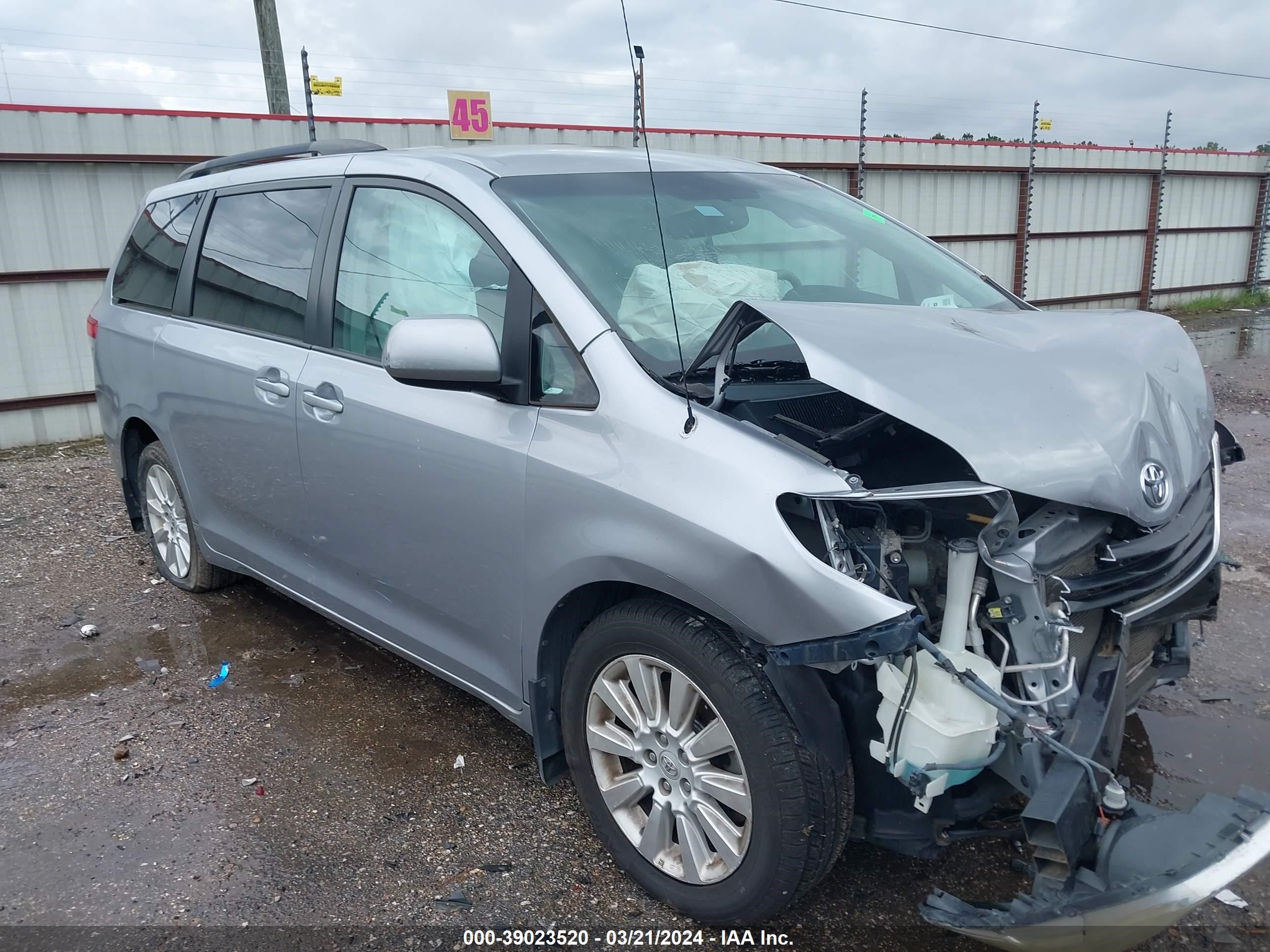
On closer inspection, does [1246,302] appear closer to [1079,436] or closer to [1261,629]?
[1261,629]

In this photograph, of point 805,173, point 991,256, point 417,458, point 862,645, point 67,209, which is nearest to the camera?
point 862,645

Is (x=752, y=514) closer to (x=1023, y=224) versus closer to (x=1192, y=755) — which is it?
(x=1192, y=755)

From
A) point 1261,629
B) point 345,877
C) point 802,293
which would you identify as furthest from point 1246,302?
point 345,877

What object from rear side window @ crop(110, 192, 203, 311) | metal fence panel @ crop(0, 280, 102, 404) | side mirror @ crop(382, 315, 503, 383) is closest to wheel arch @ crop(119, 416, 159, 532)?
rear side window @ crop(110, 192, 203, 311)

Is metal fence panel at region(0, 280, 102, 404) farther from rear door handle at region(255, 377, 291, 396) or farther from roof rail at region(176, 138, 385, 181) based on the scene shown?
rear door handle at region(255, 377, 291, 396)

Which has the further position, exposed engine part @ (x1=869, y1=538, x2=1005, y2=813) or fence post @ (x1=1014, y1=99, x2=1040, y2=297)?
fence post @ (x1=1014, y1=99, x2=1040, y2=297)

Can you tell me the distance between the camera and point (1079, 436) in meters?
2.08

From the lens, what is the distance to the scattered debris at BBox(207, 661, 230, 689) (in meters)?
3.78

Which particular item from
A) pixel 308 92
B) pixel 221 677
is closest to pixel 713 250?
pixel 221 677

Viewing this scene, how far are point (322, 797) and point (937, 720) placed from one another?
1950mm

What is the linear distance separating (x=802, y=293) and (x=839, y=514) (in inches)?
39.7

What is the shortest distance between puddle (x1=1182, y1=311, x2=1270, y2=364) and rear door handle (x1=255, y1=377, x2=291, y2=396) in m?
10.0

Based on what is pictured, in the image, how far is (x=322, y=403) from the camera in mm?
3076

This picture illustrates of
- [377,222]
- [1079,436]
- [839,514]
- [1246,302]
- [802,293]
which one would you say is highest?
[377,222]
